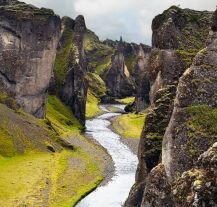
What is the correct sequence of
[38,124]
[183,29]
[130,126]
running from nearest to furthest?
[183,29]
[38,124]
[130,126]

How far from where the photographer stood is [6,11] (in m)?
154

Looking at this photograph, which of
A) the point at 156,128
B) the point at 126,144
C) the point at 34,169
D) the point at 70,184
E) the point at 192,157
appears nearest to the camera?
the point at 192,157

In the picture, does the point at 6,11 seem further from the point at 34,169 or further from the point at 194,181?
the point at 194,181

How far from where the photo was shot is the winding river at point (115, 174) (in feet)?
253

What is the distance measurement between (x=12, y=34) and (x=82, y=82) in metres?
50.7

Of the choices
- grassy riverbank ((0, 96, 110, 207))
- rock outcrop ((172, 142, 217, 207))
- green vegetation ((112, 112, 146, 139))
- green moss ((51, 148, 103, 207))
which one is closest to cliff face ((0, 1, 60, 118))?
grassy riverbank ((0, 96, 110, 207))

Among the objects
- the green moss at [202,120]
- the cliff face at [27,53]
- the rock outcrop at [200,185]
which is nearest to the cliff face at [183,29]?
the green moss at [202,120]

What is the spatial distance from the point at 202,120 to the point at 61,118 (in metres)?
128

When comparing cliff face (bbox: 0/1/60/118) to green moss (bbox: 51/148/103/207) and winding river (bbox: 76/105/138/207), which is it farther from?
green moss (bbox: 51/148/103/207)

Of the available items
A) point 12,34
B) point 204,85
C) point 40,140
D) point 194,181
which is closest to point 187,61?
point 204,85

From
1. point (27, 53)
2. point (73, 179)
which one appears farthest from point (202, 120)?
point (27, 53)

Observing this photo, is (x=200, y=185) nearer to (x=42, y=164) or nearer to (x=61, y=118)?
(x=42, y=164)

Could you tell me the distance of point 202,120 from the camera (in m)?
46.5

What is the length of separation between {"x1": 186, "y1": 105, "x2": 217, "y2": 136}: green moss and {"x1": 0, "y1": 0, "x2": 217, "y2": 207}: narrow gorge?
4.1 inches
